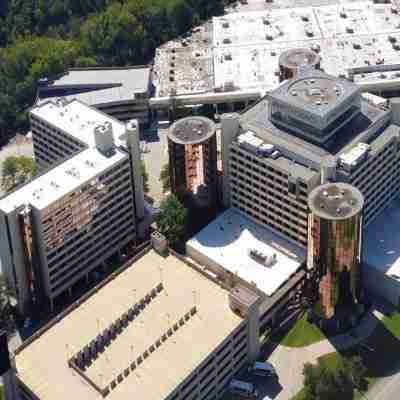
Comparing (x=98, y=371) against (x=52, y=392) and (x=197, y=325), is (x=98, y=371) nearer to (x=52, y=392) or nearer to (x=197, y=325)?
(x=52, y=392)

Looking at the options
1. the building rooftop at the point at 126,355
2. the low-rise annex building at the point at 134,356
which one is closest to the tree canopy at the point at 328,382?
the low-rise annex building at the point at 134,356

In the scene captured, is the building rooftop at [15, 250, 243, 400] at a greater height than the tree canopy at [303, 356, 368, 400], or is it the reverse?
the building rooftop at [15, 250, 243, 400]

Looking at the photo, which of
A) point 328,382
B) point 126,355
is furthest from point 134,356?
point 328,382

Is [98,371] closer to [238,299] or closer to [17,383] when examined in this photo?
[17,383]

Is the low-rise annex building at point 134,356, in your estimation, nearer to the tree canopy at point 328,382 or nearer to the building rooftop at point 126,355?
the building rooftop at point 126,355

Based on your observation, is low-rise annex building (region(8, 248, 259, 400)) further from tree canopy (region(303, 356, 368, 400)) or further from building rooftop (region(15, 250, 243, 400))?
tree canopy (region(303, 356, 368, 400))

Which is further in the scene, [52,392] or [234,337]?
[234,337]

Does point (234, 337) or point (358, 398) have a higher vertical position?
point (234, 337)

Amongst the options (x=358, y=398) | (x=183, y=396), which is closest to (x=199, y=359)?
(x=183, y=396)

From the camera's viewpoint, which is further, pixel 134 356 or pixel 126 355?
pixel 126 355

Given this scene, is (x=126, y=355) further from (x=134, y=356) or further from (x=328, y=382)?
(x=328, y=382)

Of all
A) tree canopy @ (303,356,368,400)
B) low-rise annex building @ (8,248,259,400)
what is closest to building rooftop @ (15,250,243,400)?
low-rise annex building @ (8,248,259,400)
